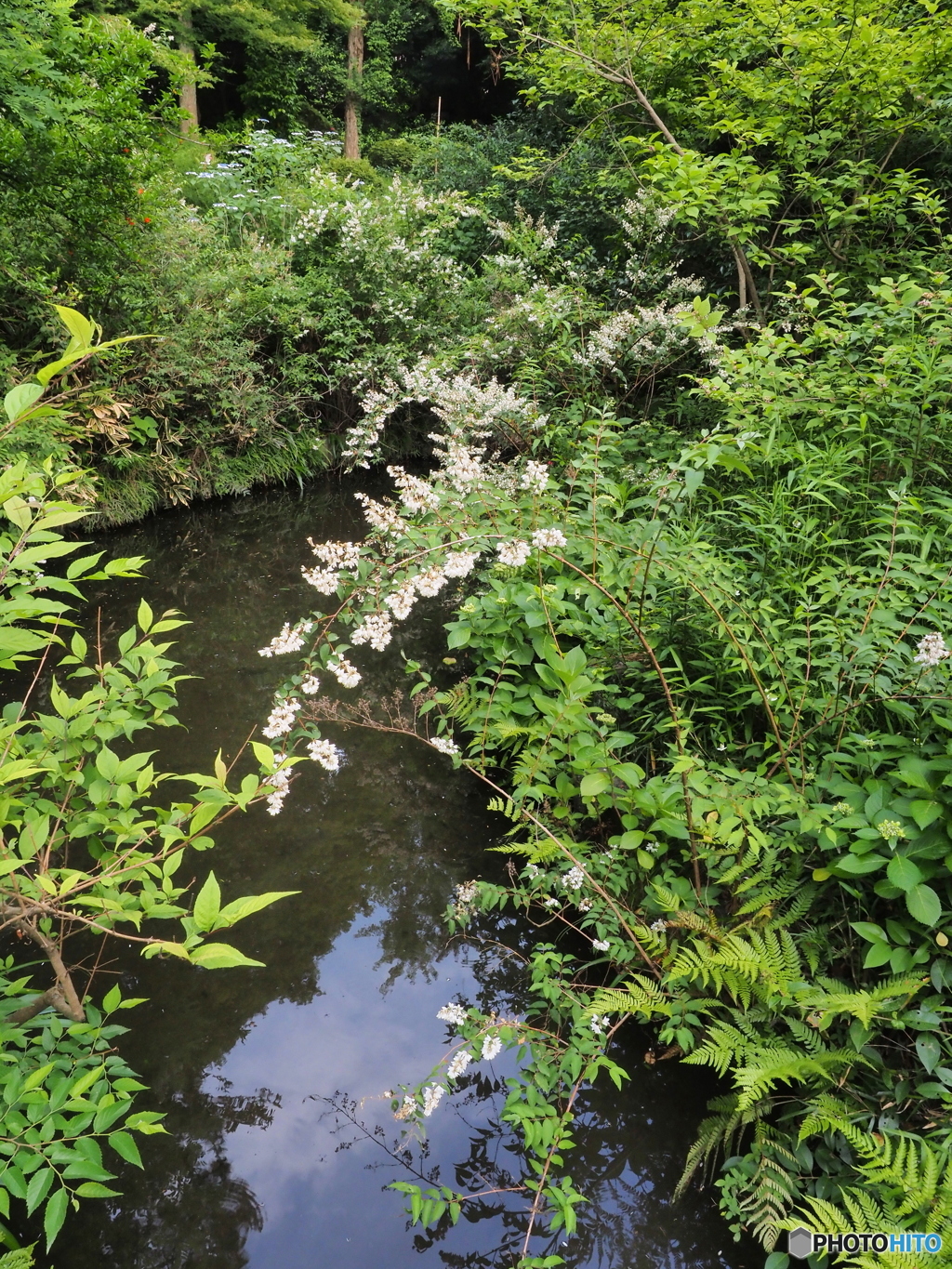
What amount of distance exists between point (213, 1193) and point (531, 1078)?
0.88 metres

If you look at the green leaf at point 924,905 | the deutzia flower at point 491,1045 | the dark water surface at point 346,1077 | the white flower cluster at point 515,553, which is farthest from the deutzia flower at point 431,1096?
the white flower cluster at point 515,553

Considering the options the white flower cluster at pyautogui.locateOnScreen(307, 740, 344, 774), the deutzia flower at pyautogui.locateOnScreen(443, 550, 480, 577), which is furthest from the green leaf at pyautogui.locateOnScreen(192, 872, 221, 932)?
the deutzia flower at pyautogui.locateOnScreen(443, 550, 480, 577)

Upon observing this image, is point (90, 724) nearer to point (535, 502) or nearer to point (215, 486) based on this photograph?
point (535, 502)

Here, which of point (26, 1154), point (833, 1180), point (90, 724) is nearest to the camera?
point (26, 1154)

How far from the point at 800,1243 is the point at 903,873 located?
0.85 metres

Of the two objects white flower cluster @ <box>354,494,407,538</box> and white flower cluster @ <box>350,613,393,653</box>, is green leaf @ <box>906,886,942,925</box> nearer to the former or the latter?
white flower cluster @ <box>350,613,393,653</box>

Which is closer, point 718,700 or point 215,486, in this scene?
point 718,700

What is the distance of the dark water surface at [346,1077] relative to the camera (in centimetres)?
182

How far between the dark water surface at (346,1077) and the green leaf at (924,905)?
0.90 meters

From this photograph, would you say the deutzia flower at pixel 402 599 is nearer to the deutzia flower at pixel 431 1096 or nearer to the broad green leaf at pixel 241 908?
the broad green leaf at pixel 241 908

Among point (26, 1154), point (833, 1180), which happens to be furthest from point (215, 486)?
point (833, 1180)

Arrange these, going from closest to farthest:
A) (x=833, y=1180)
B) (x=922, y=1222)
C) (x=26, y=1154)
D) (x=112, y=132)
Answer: (x=26, y=1154) < (x=922, y=1222) < (x=833, y=1180) < (x=112, y=132)

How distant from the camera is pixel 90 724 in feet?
5.07

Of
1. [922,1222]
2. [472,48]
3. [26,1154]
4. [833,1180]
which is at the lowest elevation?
[833,1180]
